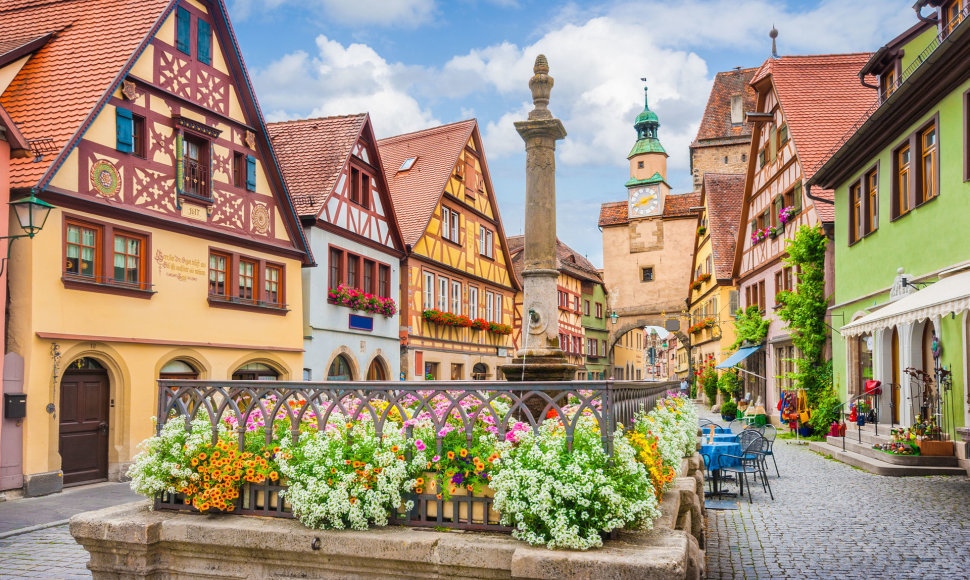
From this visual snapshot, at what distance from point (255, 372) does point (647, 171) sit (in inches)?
1720

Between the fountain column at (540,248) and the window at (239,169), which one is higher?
the window at (239,169)

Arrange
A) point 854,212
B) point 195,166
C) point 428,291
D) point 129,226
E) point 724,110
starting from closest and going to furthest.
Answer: point 129,226
point 195,166
point 854,212
point 428,291
point 724,110

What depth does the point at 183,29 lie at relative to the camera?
14.8 m

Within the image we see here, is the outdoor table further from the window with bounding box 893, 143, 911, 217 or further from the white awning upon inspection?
the window with bounding box 893, 143, 911, 217

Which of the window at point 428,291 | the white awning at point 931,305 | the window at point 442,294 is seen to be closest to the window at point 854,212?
the white awning at point 931,305

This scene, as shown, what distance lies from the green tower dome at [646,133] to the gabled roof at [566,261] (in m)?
9.87

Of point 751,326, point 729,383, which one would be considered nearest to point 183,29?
point 751,326

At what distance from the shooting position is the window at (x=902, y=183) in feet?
48.5

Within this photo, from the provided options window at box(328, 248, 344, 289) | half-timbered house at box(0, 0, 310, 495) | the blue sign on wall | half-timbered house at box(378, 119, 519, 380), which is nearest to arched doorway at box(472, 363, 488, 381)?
half-timbered house at box(378, 119, 519, 380)

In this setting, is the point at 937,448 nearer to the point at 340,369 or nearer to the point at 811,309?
the point at 811,309

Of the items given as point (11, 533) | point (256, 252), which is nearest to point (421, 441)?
point (11, 533)

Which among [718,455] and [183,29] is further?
[183,29]

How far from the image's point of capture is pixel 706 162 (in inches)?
1913

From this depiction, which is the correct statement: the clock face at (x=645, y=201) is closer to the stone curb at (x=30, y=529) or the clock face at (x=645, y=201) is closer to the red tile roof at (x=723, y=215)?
→ the red tile roof at (x=723, y=215)
